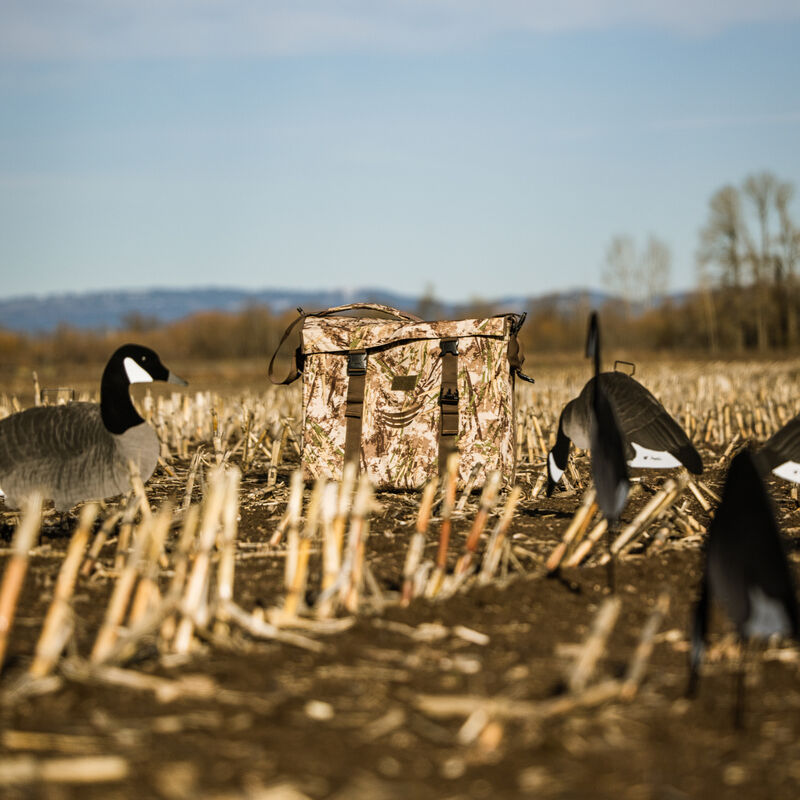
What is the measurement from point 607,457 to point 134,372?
367 centimetres

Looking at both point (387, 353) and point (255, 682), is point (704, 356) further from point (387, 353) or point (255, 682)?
point (255, 682)

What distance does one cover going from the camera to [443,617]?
4.80 metres

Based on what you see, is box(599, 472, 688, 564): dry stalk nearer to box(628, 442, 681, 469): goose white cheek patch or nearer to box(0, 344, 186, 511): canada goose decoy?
box(628, 442, 681, 469): goose white cheek patch

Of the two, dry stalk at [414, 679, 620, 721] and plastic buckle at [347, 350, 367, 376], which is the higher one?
plastic buckle at [347, 350, 367, 376]

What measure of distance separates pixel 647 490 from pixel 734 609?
564 centimetres

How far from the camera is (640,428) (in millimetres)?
7145

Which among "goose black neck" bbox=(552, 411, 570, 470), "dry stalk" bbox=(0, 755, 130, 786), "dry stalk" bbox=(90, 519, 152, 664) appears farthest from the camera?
"goose black neck" bbox=(552, 411, 570, 470)

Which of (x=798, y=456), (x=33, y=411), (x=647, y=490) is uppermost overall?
(x=33, y=411)

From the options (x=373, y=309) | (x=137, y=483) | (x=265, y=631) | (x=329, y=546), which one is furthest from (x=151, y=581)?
(x=373, y=309)

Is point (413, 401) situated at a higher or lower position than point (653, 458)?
higher

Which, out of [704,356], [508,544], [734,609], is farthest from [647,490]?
[704,356]

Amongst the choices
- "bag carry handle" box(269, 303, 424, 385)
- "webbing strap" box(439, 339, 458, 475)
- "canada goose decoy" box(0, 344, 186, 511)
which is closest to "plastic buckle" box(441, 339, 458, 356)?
"webbing strap" box(439, 339, 458, 475)

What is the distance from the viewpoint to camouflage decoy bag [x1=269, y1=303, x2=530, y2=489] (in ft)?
27.2

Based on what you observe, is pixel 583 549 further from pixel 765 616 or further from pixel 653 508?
pixel 765 616
